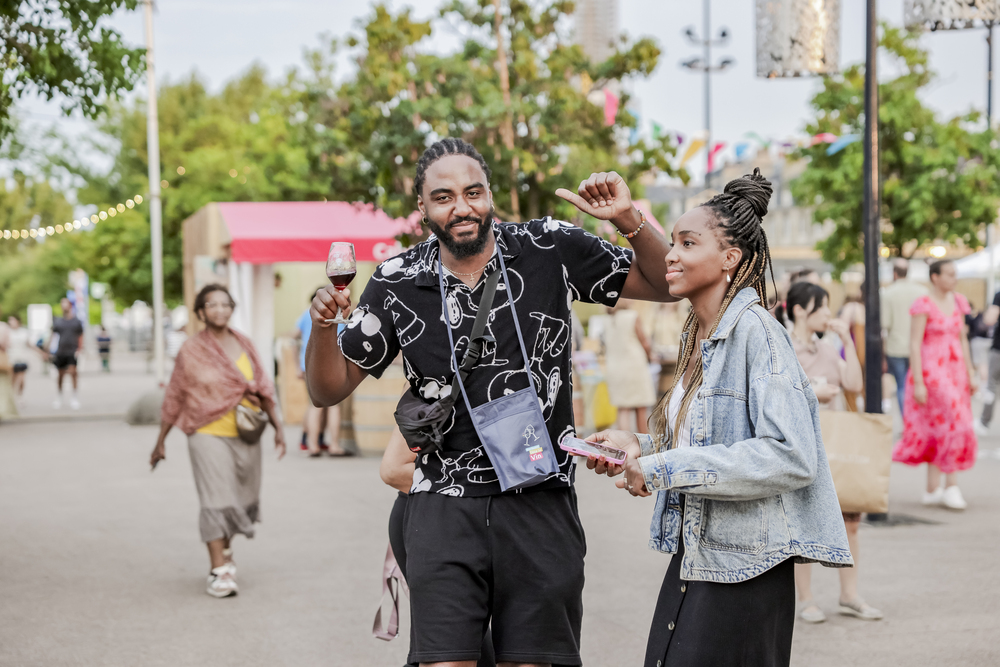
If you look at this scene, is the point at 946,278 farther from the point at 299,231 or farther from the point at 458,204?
the point at 299,231

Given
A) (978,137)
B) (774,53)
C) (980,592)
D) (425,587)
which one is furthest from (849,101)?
(425,587)

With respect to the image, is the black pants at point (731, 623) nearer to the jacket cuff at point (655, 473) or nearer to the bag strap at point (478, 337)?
the jacket cuff at point (655, 473)

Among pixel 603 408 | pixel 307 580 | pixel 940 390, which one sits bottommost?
pixel 307 580

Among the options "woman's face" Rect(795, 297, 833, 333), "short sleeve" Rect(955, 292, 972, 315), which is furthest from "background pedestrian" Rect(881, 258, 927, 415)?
"woman's face" Rect(795, 297, 833, 333)

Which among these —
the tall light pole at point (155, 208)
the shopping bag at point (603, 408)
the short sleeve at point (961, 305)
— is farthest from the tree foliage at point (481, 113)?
the tall light pole at point (155, 208)

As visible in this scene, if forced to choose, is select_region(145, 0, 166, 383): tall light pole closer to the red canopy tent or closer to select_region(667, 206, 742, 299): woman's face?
the red canopy tent

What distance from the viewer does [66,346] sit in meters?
19.0

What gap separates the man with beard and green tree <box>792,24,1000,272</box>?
1807 centimetres

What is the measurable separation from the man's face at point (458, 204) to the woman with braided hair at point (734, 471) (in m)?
0.56

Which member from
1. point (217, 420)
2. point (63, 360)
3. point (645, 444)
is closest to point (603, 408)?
point (217, 420)

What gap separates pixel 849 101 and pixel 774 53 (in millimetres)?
13843

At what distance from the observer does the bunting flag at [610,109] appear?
11530 millimetres

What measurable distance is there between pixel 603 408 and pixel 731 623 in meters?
10.4

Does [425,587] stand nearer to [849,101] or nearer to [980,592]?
[980,592]
